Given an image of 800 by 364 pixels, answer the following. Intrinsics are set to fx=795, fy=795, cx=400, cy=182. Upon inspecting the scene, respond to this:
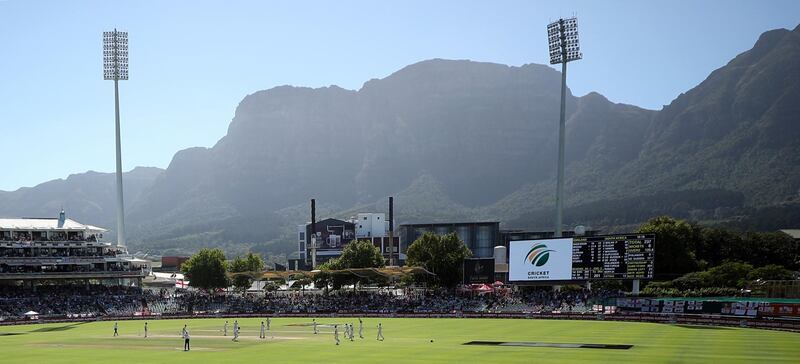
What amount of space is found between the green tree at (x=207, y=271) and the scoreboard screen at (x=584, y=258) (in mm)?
55145

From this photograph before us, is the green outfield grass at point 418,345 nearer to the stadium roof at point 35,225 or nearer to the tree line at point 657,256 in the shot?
the tree line at point 657,256

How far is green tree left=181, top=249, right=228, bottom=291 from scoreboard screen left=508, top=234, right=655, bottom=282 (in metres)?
55.1

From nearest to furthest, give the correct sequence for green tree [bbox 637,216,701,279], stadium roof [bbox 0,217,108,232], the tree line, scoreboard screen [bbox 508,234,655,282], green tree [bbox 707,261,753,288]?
scoreboard screen [bbox 508,234,655,282], green tree [bbox 707,261,753,288], green tree [bbox 637,216,701,279], the tree line, stadium roof [bbox 0,217,108,232]

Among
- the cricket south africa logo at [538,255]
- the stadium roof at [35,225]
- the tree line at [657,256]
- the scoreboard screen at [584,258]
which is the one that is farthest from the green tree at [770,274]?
the stadium roof at [35,225]

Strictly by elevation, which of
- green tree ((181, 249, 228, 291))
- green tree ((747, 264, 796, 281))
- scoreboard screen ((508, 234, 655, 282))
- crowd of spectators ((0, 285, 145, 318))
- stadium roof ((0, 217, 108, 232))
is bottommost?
crowd of spectators ((0, 285, 145, 318))

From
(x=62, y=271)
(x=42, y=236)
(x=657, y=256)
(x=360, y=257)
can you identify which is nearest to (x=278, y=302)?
(x=360, y=257)

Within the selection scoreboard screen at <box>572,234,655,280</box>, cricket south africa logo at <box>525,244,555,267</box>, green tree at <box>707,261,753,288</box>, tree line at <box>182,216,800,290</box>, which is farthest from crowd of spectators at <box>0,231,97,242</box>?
green tree at <box>707,261,753,288</box>

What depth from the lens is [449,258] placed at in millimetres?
118750

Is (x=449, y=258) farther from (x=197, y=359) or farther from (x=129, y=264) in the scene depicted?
(x=197, y=359)

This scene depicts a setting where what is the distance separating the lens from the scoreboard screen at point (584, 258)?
7950 cm

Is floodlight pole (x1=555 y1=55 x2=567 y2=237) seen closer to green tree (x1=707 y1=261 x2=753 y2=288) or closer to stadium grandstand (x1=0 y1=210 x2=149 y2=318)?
green tree (x1=707 y1=261 x2=753 y2=288)

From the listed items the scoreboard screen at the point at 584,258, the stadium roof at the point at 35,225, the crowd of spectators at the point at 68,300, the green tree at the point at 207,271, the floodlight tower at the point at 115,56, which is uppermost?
the floodlight tower at the point at 115,56

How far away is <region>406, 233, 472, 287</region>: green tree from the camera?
119 metres

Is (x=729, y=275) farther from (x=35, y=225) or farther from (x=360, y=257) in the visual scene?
(x=35, y=225)
